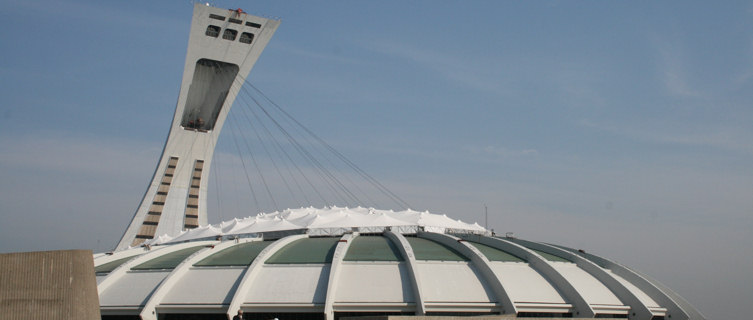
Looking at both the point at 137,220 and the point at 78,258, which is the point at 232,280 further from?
the point at 137,220

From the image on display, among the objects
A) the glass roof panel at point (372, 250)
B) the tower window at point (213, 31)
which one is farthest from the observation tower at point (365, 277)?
the tower window at point (213, 31)

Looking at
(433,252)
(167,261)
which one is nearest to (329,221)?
(433,252)

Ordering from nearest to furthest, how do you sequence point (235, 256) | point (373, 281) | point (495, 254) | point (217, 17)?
point (373, 281)
point (235, 256)
point (495, 254)
point (217, 17)

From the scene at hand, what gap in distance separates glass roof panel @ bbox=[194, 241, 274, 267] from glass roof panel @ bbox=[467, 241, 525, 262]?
11010mm

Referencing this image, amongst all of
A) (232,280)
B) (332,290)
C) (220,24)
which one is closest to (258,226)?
(232,280)

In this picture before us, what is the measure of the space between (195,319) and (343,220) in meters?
12.5

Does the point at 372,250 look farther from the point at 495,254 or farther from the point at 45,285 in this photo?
the point at 45,285

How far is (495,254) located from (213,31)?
1634 inches

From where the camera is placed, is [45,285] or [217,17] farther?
[217,17]

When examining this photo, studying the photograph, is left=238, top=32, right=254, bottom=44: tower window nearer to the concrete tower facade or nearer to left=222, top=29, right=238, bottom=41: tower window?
the concrete tower facade

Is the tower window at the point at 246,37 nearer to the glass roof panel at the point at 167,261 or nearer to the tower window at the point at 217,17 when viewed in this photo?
the tower window at the point at 217,17

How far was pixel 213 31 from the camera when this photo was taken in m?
61.7

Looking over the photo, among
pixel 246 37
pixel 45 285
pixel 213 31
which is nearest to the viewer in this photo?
pixel 45 285

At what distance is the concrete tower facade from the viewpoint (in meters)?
60.2
